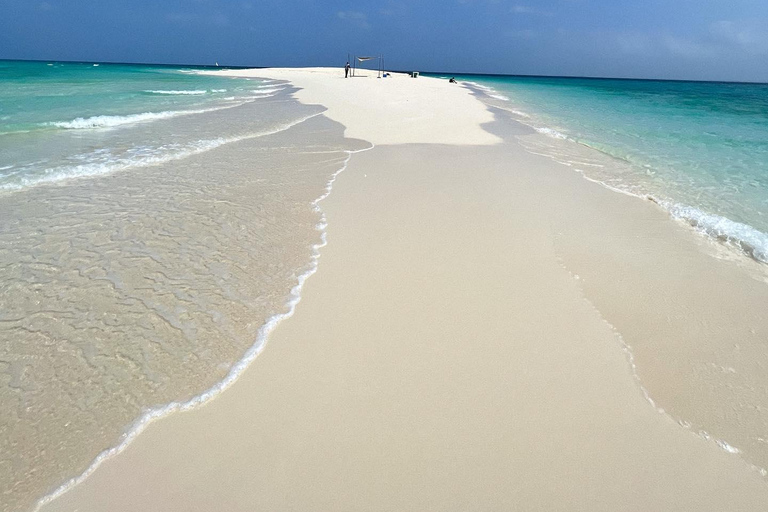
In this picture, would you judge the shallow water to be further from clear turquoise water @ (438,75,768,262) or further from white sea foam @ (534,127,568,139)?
white sea foam @ (534,127,568,139)

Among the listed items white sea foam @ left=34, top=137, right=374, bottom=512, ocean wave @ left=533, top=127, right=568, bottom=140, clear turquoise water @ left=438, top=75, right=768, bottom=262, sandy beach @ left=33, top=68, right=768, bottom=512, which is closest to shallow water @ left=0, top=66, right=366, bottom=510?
white sea foam @ left=34, top=137, right=374, bottom=512

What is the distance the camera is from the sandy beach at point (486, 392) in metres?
2.08

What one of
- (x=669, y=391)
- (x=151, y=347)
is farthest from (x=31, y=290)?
(x=669, y=391)

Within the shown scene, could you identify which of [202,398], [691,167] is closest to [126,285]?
[202,398]

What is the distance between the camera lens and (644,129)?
14758mm

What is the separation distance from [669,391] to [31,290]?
5368mm

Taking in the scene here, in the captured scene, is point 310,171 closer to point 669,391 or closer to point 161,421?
point 161,421

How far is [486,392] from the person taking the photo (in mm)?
2648

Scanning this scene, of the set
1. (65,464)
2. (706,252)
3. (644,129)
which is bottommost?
(65,464)

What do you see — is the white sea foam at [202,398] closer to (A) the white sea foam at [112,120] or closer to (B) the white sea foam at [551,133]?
(B) the white sea foam at [551,133]

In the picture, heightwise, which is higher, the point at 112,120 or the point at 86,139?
the point at 112,120

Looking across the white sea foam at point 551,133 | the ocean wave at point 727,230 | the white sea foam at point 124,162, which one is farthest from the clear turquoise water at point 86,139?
the white sea foam at point 551,133

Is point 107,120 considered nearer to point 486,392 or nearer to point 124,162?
point 124,162

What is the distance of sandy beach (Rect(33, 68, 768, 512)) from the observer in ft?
6.84
